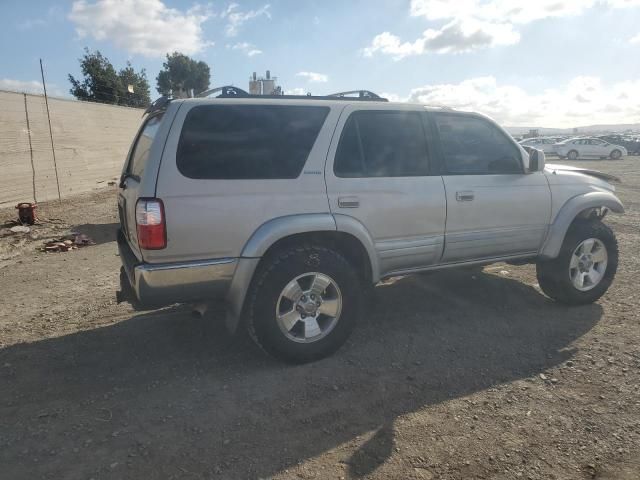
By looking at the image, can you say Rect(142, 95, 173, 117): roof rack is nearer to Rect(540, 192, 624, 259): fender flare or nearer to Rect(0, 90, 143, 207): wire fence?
Rect(540, 192, 624, 259): fender flare

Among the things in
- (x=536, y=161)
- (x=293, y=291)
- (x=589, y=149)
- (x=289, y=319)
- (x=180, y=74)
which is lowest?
(x=289, y=319)

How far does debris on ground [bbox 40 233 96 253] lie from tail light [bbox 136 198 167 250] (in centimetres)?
510

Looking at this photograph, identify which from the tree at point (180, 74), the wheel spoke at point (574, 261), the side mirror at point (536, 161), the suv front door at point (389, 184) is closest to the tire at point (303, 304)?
the suv front door at point (389, 184)

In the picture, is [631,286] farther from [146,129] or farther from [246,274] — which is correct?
[146,129]

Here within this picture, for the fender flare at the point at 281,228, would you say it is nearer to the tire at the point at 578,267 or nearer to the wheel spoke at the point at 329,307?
the wheel spoke at the point at 329,307

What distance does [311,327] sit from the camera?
136 inches

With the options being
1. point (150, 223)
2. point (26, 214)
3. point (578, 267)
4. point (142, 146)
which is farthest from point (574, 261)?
point (26, 214)

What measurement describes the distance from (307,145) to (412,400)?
6.25 feet

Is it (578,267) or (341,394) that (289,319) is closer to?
(341,394)

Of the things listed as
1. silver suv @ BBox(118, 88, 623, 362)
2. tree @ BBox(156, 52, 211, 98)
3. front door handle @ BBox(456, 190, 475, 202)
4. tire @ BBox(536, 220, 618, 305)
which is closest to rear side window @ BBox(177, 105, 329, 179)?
silver suv @ BBox(118, 88, 623, 362)

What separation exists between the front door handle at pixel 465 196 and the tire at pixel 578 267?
124cm

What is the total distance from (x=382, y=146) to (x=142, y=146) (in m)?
1.89

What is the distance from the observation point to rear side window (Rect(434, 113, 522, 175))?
13.1ft

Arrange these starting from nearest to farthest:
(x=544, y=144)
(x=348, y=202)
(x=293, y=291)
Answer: (x=293, y=291) < (x=348, y=202) < (x=544, y=144)
